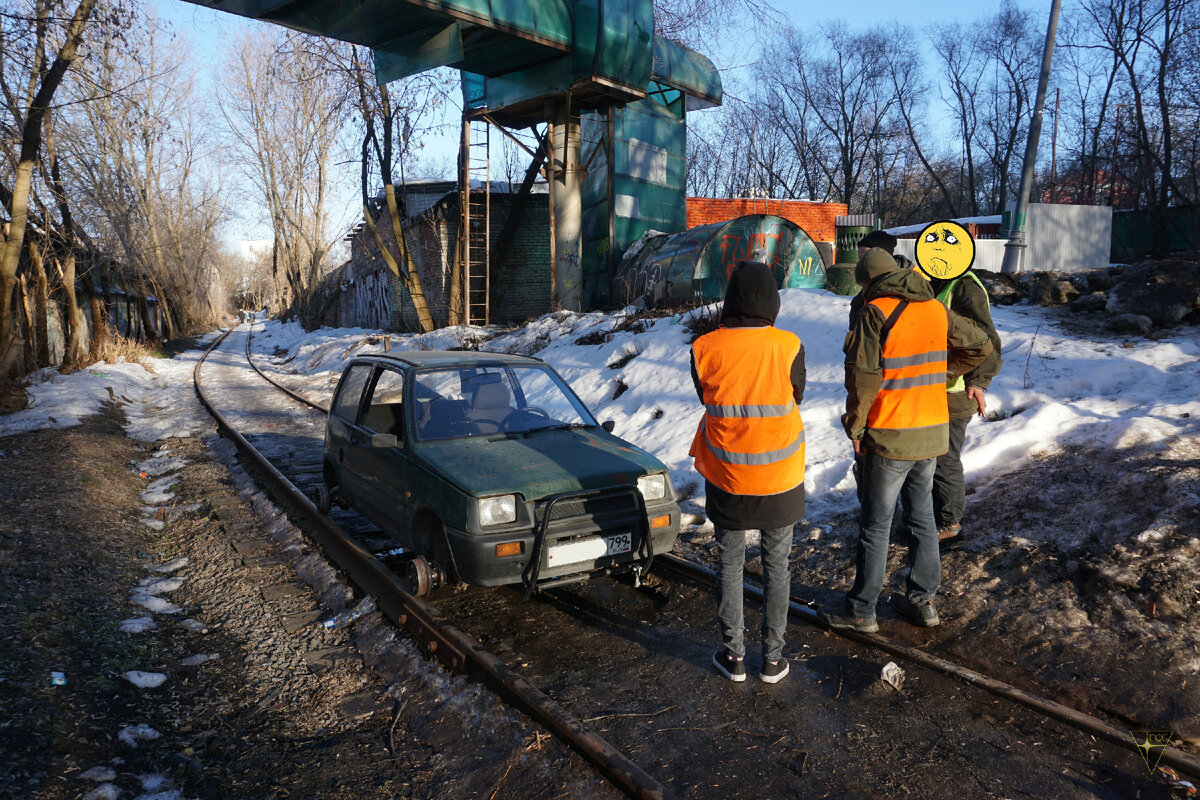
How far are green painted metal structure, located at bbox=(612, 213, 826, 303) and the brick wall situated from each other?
469 inches

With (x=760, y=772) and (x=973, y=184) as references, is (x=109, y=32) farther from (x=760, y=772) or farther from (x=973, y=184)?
(x=973, y=184)

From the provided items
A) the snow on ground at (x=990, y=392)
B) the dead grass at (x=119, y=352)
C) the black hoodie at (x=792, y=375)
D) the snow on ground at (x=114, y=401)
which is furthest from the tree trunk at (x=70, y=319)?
the black hoodie at (x=792, y=375)

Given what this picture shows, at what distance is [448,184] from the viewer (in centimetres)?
3303

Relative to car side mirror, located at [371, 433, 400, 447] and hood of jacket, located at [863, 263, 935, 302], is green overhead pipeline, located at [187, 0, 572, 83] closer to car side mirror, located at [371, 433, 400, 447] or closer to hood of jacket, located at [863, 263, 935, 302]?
car side mirror, located at [371, 433, 400, 447]

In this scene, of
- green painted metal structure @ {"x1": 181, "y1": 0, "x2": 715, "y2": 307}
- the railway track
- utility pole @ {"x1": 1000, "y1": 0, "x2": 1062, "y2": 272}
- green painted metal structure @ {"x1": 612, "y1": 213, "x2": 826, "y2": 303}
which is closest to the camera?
the railway track

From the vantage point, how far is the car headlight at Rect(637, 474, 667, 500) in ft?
15.3

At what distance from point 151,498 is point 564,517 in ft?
19.6

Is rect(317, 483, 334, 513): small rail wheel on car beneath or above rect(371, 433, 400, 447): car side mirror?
beneath

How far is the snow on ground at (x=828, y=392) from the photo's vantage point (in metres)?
6.16

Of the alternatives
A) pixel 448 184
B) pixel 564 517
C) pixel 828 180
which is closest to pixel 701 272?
pixel 564 517

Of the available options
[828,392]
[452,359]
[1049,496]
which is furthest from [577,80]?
[1049,496]

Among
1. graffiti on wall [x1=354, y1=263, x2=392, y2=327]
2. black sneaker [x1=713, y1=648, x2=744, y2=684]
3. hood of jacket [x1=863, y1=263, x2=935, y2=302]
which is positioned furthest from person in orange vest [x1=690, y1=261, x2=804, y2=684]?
graffiti on wall [x1=354, y1=263, x2=392, y2=327]

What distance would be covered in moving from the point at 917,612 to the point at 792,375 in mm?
1857

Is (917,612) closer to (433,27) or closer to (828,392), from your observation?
(828,392)
